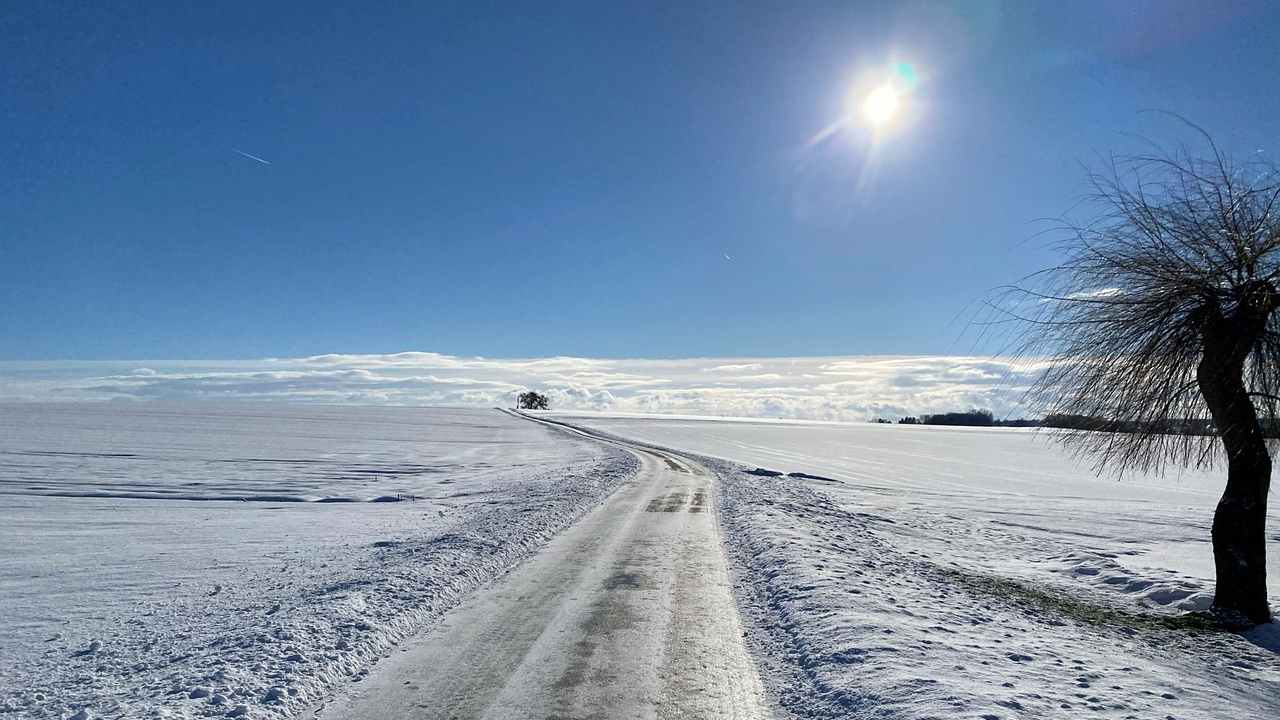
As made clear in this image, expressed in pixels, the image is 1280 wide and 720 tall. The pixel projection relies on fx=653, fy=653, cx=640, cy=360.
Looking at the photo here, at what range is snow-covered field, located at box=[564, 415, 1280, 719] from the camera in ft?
17.6

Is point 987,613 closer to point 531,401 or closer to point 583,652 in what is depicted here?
point 583,652

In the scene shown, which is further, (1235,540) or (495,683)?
(1235,540)

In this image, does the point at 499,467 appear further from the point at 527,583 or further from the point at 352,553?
the point at 527,583

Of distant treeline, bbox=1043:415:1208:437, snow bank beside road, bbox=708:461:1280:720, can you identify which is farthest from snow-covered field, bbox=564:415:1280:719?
distant treeline, bbox=1043:415:1208:437

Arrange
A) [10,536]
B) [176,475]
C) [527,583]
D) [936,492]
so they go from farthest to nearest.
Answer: [936,492], [176,475], [10,536], [527,583]

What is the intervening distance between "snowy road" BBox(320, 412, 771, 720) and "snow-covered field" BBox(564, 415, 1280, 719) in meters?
0.53

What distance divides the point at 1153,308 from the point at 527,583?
8.55 meters

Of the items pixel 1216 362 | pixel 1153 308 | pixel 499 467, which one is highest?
pixel 1153 308

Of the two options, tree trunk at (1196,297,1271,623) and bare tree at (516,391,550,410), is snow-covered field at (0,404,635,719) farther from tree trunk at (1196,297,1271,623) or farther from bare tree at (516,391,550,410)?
bare tree at (516,391,550,410)

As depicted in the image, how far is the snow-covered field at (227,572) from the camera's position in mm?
5430

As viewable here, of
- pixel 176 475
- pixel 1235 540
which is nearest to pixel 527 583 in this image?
pixel 1235 540

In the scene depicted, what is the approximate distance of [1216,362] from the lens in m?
7.34

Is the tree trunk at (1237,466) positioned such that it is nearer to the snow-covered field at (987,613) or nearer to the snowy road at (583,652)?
the snow-covered field at (987,613)

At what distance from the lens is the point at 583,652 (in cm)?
615
